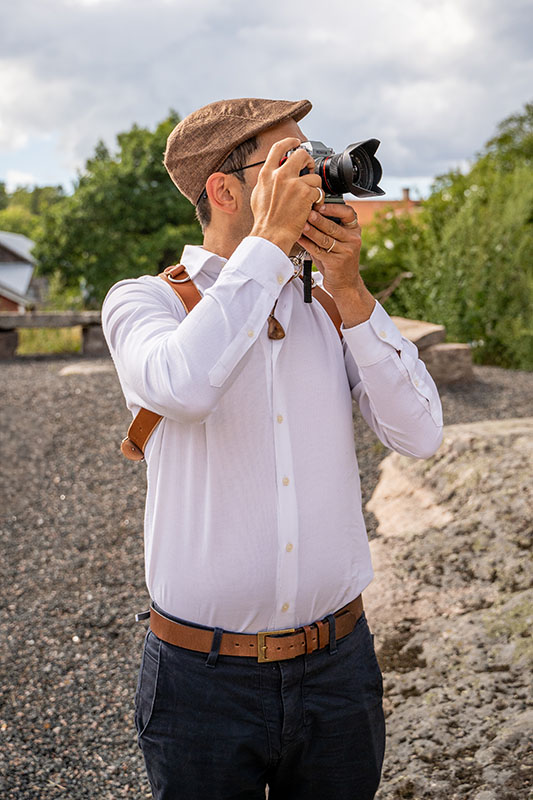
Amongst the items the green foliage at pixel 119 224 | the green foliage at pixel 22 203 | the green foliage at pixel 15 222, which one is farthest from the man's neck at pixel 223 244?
the green foliage at pixel 22 203

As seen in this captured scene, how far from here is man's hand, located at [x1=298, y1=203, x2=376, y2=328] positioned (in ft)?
4.66

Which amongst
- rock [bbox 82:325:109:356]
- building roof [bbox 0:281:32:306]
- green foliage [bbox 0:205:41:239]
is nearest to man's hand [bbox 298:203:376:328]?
rock [bbox 82:325:109:356]

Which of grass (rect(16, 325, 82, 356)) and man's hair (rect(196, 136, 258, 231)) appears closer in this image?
man's hair (rect(196, 136, 258, 231))

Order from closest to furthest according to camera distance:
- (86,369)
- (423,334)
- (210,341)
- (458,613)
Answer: (210,341)
(458,613)
(423,334)
(86,369)

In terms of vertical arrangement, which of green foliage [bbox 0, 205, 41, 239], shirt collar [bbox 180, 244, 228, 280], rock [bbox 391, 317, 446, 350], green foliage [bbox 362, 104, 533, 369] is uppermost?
green foliage [bbox 0, 205, 41, 239]

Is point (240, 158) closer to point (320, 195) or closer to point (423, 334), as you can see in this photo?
point (320, 195)

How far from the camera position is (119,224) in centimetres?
1973

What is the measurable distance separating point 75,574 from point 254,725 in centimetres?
330

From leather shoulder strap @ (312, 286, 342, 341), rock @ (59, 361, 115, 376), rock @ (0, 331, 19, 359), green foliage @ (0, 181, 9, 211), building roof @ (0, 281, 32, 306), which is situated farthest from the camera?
green foliage @ (0, 181, 9, 211)

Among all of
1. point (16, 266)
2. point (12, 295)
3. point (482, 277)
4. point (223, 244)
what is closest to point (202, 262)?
point (223, 244)

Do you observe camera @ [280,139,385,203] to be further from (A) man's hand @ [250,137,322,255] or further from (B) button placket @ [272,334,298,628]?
(B) button placket @ [272,334,298,628]

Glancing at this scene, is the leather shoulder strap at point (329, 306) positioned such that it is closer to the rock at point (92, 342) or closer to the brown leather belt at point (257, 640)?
the brown leather belt at point (257, 640)

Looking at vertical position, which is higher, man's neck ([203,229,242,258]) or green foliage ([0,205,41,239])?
green foliage ([0,205,41,239])

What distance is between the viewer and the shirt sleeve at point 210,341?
4.34ft
